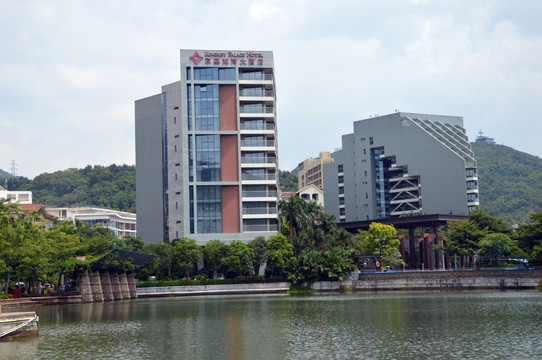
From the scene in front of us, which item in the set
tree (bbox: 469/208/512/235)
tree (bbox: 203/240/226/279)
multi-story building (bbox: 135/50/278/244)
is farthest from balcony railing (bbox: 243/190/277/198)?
tree (bbox: 469/208/512/235)

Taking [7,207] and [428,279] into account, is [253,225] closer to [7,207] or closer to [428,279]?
[428,279]

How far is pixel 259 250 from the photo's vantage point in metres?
109

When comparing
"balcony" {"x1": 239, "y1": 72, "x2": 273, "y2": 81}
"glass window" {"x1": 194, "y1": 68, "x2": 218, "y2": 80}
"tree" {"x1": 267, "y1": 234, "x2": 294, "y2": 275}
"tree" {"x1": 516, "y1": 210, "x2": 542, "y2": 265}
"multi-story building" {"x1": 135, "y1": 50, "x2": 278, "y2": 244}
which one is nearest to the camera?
"tree" {"x1": 516, "y1": 210, "x2": 542, "y2": 265}

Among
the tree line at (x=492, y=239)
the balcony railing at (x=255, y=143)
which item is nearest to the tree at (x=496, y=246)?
the tree line at (x=492, y=239)

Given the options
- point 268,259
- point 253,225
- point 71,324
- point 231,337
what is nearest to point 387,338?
point 231,337

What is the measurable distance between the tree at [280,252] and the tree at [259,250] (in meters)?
2.93

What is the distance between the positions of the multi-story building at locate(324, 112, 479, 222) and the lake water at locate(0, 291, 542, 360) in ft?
319

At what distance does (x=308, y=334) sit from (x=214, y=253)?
221ft

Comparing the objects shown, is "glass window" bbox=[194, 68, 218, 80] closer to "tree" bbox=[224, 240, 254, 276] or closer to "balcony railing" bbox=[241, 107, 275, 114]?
"balcony railing" bbox=[241, 107, 275, 114]

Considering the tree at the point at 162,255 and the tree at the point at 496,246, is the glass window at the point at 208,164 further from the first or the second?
Result: the tree at the point at 496,246

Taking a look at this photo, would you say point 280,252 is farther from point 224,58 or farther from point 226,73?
point 224,58

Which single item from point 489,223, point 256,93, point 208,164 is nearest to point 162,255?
point 208,164

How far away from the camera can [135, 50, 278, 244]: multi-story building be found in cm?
11656

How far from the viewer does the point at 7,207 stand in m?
72.1
